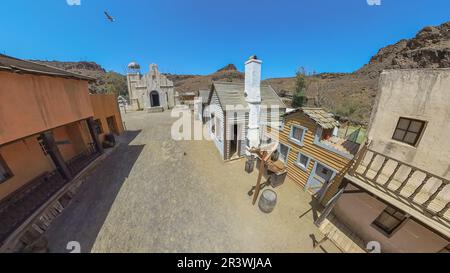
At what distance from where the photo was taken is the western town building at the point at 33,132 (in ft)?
16.2

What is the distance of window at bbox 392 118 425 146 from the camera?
4.57 meters

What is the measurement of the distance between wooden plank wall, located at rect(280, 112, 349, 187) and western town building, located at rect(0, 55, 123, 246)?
11.8m

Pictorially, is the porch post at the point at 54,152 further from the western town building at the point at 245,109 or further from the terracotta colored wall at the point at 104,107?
the western town building at the point at 245,109

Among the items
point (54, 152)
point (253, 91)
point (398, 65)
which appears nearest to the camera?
point (54, 152)

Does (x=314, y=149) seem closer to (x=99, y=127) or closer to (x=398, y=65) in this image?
(x=99, y=127)

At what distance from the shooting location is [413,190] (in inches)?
192

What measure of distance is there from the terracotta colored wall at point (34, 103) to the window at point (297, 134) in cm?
1197

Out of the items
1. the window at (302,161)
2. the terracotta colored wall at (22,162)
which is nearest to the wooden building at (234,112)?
the window at (302,161)

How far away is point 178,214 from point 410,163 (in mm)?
9006

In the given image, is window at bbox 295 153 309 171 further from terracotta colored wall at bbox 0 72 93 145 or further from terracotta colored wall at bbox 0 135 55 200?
terracotta colored wall at bbox 0 135 55 200

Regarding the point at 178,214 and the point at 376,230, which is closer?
the point at 376,230

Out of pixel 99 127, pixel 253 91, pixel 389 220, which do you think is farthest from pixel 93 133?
pixel 389 220

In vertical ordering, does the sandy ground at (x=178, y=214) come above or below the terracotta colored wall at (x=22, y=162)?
below

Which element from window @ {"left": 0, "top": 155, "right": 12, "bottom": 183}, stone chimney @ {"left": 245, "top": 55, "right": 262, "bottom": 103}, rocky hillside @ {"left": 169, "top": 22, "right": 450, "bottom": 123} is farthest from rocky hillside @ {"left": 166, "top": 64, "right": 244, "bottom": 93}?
window @ {"left": 0, "top": 155, "right": 12, "bottom": 183}
